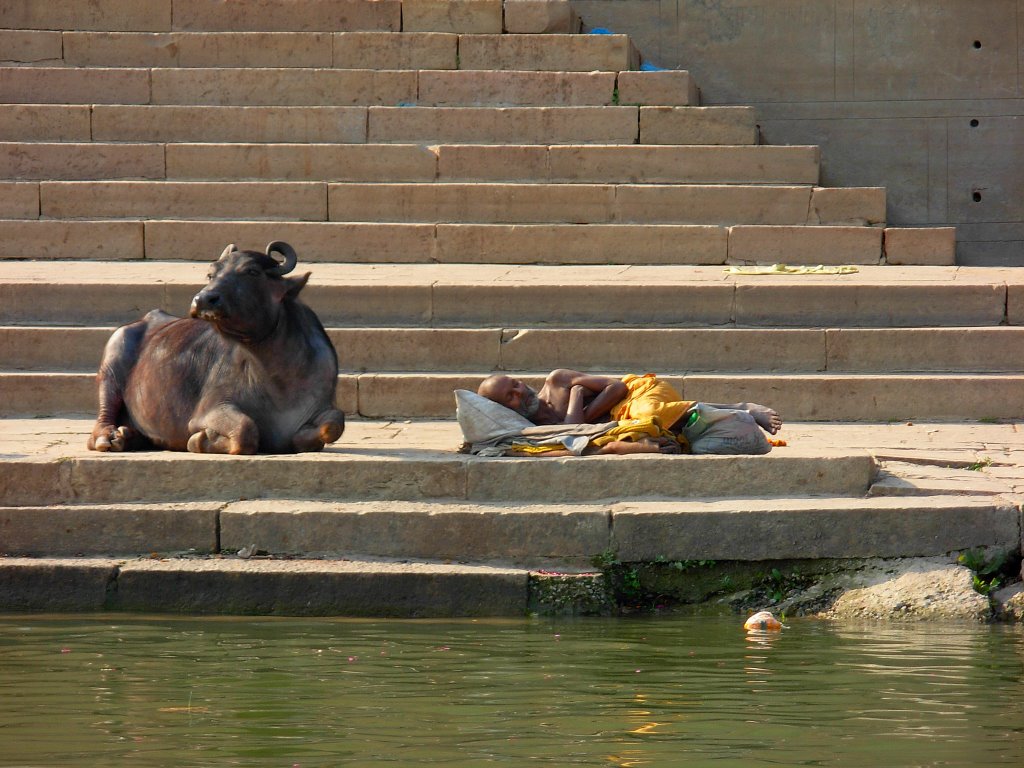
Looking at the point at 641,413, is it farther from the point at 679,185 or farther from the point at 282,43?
the point at 282,43

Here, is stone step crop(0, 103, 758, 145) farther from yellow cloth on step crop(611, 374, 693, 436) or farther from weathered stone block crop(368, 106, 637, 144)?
yellow cloth on step crop(611, 374, 693, 436)

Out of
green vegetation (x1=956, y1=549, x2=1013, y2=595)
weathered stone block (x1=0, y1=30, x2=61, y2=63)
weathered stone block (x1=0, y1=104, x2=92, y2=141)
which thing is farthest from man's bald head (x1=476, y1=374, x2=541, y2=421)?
weathered stone block (x1=0, y1=30, x2=61, y2=63)

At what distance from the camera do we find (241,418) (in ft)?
24.7

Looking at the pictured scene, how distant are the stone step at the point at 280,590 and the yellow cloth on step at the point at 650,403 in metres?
1.46

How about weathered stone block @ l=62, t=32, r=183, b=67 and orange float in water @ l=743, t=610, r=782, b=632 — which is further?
weathered stone block @ l=62, t=32, r=183, b=67

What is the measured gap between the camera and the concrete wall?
15.8m

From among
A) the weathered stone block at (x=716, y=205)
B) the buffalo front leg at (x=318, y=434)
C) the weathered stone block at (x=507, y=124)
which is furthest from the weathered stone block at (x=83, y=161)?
the buffalo front leg at (x=318, y=434)

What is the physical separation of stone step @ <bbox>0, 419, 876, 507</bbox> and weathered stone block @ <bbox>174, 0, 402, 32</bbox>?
8323 millimetres

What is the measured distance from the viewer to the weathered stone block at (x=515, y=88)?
1390 centimetres

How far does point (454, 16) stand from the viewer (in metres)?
14.6

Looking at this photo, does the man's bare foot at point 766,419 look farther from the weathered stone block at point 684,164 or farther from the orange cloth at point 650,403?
the weathered stone block at point 684,164

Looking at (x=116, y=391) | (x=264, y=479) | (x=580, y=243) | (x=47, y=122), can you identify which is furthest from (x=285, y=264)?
(x=47, y=122)

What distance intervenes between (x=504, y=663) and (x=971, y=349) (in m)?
5.63

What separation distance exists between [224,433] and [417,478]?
3.51ft
